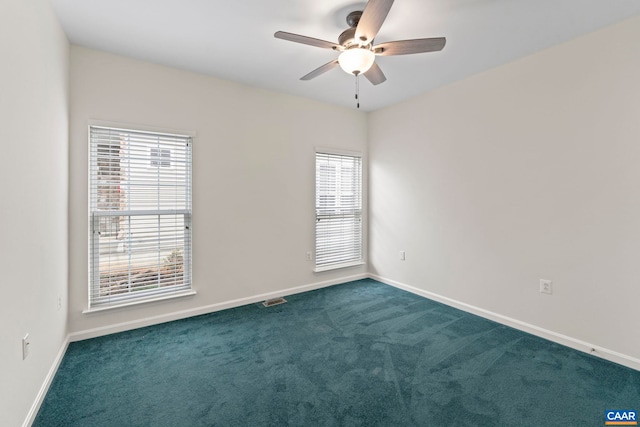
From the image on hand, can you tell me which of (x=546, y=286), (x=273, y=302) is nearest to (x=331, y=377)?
(x=273, y=302)

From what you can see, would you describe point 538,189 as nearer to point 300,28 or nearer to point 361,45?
point 361,45

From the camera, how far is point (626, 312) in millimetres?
2289

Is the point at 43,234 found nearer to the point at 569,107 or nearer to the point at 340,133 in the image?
the point at 340,133

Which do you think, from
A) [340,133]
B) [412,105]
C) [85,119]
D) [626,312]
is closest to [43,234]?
[85,119]

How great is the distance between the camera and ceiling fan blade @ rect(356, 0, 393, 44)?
1.66m

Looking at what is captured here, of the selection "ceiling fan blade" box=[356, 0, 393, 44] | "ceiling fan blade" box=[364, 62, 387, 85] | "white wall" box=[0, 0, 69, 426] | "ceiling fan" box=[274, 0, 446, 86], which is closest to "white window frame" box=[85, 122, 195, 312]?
"white wall" box=[0, 0, 69, 426]

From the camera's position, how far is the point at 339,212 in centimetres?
441

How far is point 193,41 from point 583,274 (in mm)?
3884

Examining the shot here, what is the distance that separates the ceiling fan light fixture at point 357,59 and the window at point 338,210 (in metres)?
2.05

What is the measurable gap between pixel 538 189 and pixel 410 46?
1.83 m

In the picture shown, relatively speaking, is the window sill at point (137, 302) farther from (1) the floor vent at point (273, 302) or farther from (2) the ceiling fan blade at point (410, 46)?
(2) the ceiling fan blade at point (410, 46)

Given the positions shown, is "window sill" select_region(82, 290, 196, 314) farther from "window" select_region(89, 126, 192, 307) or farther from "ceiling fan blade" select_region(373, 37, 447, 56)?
"ceiling fan blade" select_region(373, 37, 447, 56)

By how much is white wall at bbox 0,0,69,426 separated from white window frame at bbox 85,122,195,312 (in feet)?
1.09

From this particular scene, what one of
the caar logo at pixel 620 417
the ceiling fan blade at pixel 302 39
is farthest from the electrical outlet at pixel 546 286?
the ceiling fan blade at pixel 302 39
